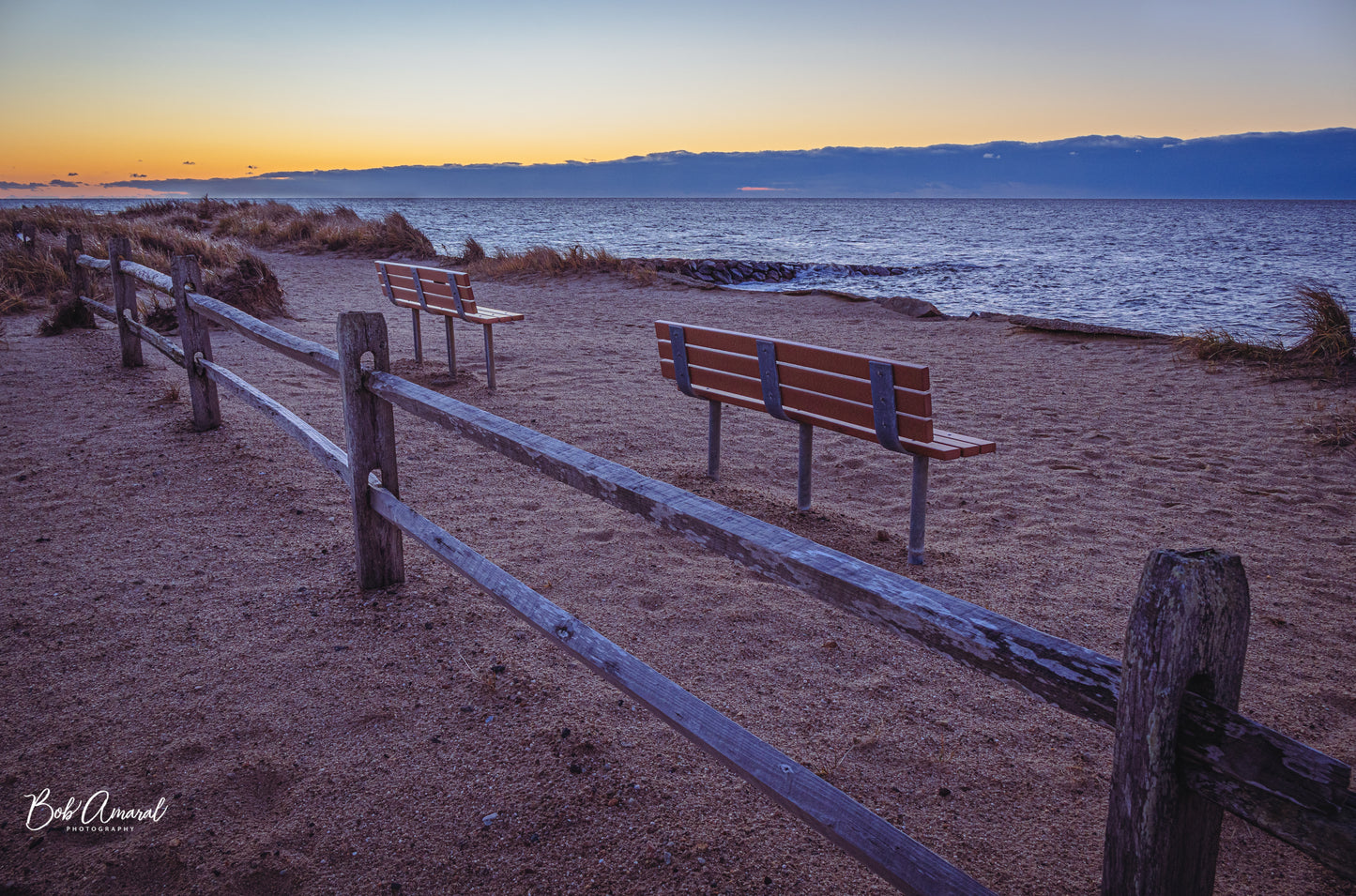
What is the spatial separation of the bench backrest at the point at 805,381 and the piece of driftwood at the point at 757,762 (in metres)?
1.91

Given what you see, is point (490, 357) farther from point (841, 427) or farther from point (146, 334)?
point (841, 427)

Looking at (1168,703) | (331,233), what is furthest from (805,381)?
(331,233)

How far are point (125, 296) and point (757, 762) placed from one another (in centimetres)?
782

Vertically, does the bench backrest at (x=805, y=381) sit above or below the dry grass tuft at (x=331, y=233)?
below

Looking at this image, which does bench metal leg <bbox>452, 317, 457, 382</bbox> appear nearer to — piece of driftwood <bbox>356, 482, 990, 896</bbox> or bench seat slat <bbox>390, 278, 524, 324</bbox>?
bench seat slat <bbox>390, 278, 524, 324</bbox>

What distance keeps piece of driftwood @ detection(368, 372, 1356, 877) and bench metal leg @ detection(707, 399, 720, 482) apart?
2766mm

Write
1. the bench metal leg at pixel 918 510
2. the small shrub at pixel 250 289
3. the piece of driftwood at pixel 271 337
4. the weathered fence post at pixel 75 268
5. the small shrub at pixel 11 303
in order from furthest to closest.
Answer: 1. the small shrub at pixel 250 289
2. the small shrub at pixel 11 303
3. the weathered fence post at pixel 75 268
4. the bench metal leg at pixel 918 510
5. the piece of driftwood at pixel 271 337

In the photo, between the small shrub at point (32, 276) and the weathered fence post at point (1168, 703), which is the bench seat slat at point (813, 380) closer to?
the weathered fence post at point (1168, 703)

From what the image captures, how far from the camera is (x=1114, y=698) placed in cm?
109

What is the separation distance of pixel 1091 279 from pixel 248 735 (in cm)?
2490

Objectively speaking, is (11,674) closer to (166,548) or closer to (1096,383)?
(166,548)

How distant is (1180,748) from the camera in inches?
40.7

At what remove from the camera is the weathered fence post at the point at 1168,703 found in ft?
3.25

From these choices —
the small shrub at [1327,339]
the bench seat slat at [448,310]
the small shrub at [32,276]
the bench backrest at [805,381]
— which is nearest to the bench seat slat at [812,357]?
the bench backrest at [805,381]
